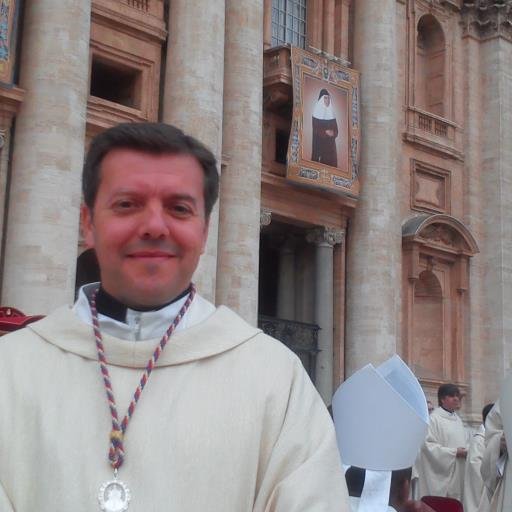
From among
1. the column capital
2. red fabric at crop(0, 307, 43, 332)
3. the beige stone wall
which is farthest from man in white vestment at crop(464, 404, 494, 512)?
the beige stone wall

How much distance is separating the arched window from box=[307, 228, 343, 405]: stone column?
4.83 meters

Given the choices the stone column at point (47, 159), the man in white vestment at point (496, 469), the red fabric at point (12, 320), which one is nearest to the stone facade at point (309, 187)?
the stone column at point (47, 159)

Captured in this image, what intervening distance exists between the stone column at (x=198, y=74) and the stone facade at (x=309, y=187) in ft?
0.10

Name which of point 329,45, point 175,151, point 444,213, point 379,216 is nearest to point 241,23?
point 329,45

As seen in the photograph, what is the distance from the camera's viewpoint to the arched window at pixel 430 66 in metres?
22.3

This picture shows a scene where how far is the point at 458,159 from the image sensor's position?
72.8ft

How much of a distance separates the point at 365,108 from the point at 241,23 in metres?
3.36

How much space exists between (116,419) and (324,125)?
54.3ft

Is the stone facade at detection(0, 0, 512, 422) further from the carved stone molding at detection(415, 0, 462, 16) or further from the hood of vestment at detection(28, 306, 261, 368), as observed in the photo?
the hood of vestment at detection(28, 306, 261, 368)

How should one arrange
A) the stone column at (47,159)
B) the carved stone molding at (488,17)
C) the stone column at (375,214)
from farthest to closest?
the carved stone molding at (488,17), the stone column at (375,214), the stone column at (47,159)

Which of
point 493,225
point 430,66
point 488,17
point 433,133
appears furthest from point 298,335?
A: point 488,17

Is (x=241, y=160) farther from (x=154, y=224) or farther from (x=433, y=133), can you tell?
(x=154, y=224)

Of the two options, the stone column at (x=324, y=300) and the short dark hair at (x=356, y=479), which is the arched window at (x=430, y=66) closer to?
the stone column at (x=324, y=300)

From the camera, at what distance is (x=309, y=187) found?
18438 millimetres
